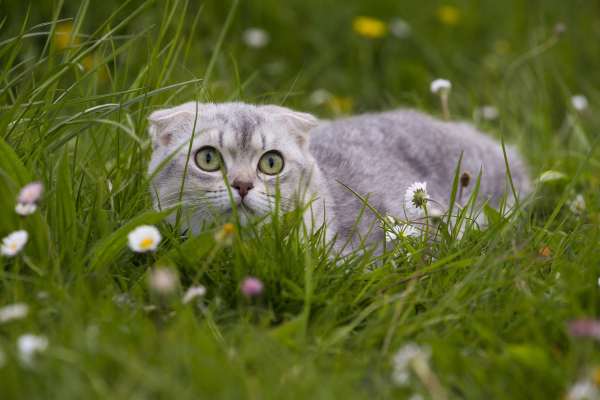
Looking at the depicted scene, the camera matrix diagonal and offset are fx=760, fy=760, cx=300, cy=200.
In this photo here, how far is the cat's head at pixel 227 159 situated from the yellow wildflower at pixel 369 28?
8.30 ft

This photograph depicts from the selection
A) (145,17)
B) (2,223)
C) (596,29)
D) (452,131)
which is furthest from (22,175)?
(596,29)

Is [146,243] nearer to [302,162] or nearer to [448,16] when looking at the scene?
[302,162]

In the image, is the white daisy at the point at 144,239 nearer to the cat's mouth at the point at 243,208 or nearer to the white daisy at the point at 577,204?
the cat's mouth at the point at 243,208

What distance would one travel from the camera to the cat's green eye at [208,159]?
276 cm

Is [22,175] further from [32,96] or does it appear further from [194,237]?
[194,237]

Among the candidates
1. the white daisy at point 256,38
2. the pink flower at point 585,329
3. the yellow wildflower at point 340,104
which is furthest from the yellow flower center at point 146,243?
the white daisy at point 256,38

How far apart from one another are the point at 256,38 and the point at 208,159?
9.35ft

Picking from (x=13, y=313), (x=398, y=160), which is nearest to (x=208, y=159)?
(x=13, y=313)

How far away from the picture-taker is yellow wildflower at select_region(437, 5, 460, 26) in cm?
568

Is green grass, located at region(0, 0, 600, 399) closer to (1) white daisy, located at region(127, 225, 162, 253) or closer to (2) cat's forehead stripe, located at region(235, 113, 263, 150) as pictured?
(1) white daisy, located at region(127, 225, 162, 253)

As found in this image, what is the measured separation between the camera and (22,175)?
8.26 feet

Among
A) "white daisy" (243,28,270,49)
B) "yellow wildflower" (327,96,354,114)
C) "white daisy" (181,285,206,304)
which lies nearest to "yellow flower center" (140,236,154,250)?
"white daisy" (181,285,206,304)

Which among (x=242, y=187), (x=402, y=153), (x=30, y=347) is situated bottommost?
(x=30, y=347)

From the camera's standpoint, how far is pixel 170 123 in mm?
2963
